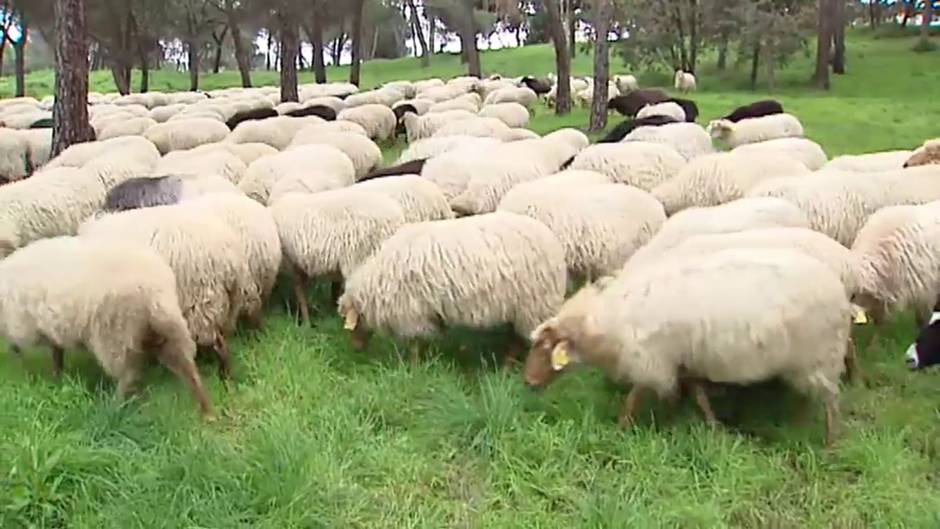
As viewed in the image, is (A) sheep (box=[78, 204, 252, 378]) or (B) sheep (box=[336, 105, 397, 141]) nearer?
(A) sheep (box=[78, 204, 252, 378])

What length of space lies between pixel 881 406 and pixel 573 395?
5.55ft

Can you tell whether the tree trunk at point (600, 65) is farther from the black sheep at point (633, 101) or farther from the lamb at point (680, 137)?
the lamb at point (680, 137)

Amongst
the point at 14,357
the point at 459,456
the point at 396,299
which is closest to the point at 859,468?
the point at 459,456

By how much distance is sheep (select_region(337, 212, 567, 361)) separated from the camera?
549cm

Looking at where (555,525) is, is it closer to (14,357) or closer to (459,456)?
(459,456)

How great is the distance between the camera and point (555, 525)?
3961mm

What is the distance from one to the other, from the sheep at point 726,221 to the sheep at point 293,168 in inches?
139

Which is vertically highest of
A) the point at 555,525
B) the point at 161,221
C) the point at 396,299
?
the point at 161,221

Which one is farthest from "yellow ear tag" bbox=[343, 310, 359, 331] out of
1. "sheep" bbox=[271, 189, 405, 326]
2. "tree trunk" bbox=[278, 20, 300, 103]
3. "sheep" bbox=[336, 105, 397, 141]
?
"tree trunk" bbox=[278, 20, 300, 103]

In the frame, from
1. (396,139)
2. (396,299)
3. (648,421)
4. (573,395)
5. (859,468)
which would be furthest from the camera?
(396,139)

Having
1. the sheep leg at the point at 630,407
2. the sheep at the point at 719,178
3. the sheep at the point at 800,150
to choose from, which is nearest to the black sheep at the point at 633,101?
the sheep at the point at 800,150

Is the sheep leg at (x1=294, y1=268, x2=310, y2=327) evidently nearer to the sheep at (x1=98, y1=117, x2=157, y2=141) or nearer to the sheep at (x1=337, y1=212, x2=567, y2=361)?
the sheep at (x1=337, y1=212, x2=567, y2=361)

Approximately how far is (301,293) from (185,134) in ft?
21.4

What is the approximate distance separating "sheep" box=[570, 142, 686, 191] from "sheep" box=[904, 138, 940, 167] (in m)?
1.96
